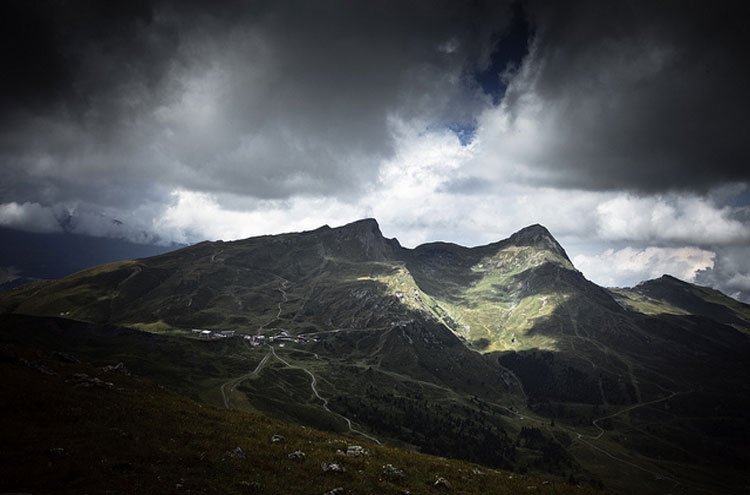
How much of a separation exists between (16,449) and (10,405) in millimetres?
6209

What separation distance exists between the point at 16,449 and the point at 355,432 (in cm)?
19069

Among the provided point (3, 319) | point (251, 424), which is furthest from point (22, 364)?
point (3, 319)

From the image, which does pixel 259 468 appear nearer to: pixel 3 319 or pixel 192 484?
pixel 192 484

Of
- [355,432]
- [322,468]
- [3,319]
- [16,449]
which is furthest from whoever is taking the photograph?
[355,432]

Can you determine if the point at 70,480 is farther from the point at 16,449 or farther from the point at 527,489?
the point at 527,489

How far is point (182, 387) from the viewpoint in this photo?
14688cm

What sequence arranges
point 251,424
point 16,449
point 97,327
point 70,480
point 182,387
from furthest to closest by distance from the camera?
point 97,327
point 182,387
point 251,424
point 16,449
point 70,480

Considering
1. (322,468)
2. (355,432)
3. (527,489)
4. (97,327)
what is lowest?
(355,432)

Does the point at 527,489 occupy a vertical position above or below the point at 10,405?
below

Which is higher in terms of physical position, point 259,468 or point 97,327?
point 259,468

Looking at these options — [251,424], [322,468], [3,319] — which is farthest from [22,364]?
[3,319]

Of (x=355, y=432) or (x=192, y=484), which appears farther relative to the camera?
(x=355, y=432)

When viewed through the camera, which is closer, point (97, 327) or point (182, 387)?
point (182, 387)

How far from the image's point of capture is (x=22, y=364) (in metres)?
30.5
